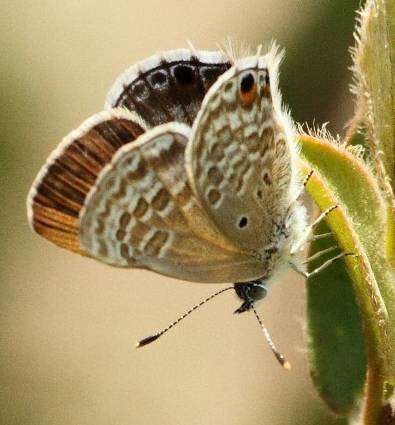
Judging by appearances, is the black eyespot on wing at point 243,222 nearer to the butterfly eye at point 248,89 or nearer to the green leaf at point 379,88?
the butterfly eye at point 248,89

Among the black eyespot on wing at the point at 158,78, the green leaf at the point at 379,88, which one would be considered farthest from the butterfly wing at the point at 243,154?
the green leaf at the point at 379,88

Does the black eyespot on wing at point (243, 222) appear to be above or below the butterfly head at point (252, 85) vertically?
below

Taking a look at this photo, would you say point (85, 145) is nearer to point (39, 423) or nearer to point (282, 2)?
point (39, 423)

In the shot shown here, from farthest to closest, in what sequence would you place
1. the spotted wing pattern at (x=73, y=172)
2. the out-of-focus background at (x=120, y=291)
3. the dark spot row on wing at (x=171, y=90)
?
the out-of-focus background at (x=120, y=291) < the dark spot row on wing at (x=171, y=90) < the spotted wing pattern at (x=73, y=172)

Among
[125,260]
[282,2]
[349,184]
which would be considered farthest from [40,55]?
[349,184]

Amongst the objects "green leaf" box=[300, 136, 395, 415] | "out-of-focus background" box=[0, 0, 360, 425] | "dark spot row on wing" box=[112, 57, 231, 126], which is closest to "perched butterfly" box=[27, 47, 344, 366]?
"dark spot row on wing" box=[112, 57, 231, 126]

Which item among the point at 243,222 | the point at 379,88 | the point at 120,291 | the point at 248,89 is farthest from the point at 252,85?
the point at 120,291
